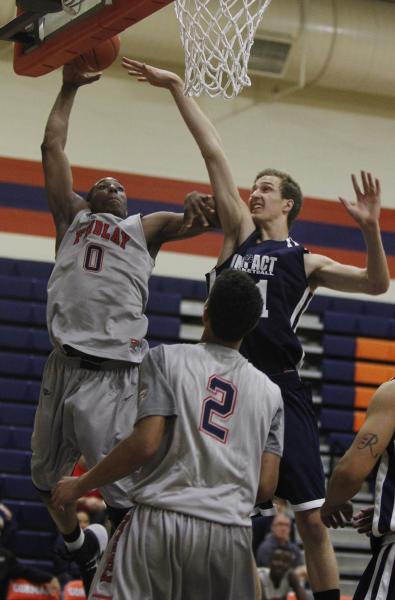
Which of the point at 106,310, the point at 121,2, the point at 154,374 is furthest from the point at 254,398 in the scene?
the point at 121,2

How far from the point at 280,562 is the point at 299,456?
208 inches

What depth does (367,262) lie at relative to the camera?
17.1ft

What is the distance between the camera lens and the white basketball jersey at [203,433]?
147 inches

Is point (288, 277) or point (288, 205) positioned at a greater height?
point (288, 205)

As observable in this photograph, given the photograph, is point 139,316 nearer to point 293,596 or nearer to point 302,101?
point 293,596

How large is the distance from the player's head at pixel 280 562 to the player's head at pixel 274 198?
5.18m

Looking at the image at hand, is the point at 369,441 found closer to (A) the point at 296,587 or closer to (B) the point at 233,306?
(B) the point at 233,306

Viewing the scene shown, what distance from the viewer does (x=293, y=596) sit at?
9.77m

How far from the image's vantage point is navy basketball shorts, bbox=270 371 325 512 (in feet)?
16.4

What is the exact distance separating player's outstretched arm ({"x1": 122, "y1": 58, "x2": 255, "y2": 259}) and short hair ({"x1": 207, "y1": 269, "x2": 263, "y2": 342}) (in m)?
1.53

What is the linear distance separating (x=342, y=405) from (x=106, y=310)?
23.5ft

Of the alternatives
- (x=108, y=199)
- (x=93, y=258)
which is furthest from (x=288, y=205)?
(x=93, y=258)

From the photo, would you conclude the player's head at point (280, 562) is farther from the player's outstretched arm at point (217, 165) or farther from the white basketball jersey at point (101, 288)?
the player's outstretched arm at point (217, 165)

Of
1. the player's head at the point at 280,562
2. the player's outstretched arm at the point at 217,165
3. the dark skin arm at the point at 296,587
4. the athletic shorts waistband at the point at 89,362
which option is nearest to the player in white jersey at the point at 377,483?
the athletic shorts waistband at the point at 89,362
